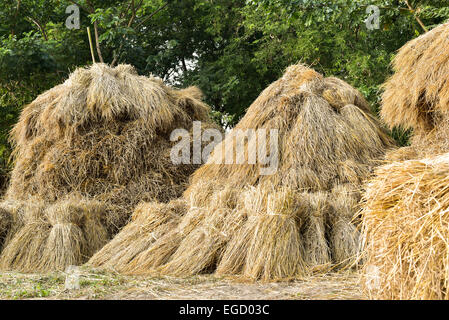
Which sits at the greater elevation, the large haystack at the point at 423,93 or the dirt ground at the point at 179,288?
the large haystack at the point at 423,93

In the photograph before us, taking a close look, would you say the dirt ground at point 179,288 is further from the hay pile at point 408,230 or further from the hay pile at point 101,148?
the hay pile at point 101,148

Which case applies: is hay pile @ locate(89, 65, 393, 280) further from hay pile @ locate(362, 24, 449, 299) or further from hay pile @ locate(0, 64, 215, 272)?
hay pile @ locate(362, 24, 449, 299)

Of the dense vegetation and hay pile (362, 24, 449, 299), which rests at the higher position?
the dense vegetation

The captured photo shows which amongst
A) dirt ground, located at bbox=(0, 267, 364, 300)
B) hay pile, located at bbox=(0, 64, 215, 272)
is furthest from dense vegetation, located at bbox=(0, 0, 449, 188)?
dirt ground, located at bbox=(0, 267, 364, 300)

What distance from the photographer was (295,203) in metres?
3.83

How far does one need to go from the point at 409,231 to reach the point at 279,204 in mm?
1547

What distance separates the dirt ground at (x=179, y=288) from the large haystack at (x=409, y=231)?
0.43 m

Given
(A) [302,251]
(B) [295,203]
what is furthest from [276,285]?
(B) [295,203]

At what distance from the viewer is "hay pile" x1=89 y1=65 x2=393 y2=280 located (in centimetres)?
367

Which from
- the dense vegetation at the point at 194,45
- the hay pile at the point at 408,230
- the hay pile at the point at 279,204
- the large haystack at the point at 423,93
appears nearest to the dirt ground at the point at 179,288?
the hay pile at the point at 279,204

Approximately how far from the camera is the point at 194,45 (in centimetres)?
1231

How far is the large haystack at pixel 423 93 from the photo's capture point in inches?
151

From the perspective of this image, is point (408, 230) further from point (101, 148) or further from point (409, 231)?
point (101, 148)

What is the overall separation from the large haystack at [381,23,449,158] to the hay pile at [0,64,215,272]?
8.27 feet
